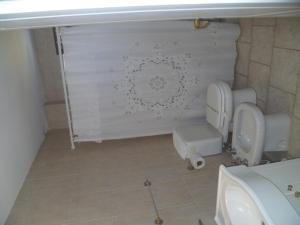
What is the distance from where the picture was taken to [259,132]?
1.90 meters

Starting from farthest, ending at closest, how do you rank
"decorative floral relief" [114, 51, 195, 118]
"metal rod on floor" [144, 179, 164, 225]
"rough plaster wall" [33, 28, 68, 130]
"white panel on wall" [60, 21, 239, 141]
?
1. "rough plaster wall" [33, 28, 68, 130]
2. "decorative floral relief" [114, 51, 195, 118]
3. "white panel on wall" [60, 21, 239, 141]
4. "metal rod on floor" [144, 179, 164, 225]

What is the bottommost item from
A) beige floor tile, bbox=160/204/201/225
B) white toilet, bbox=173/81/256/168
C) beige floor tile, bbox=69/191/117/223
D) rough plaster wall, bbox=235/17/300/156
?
beige floor tile, bbox=160/204/201/225

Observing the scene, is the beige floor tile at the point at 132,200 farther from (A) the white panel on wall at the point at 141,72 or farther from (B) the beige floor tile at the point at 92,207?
(A) the white panel on wall at the point at 141,72

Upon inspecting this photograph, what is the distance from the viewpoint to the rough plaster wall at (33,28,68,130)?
3.16 m

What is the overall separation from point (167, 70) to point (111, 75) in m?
0.60

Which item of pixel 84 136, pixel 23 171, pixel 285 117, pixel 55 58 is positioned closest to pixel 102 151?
pixel 84 136

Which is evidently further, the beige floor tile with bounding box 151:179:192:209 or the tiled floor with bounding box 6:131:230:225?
the beige floor tile with bounding box 151:179:192:209

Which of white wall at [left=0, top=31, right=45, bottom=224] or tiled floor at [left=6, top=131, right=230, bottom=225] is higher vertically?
white wall at [left=0, top=31, right=45, bottom=224]

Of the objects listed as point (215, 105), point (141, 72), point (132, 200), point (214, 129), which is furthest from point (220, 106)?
point (132, 200)

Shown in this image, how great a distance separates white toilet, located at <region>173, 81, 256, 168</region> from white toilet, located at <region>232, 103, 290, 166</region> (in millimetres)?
227

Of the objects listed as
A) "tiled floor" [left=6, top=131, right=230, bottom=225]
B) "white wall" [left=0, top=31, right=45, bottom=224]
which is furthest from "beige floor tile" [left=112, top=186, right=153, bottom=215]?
"white wall" [left=0, top=31, right=45, bottom=224]

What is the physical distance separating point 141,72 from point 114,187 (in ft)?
3.91

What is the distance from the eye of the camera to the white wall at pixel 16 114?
1.93 metres

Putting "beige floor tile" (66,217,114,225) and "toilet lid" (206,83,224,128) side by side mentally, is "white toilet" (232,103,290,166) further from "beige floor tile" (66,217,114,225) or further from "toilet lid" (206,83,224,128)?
"beige floor tile" (66,217,114,225)
